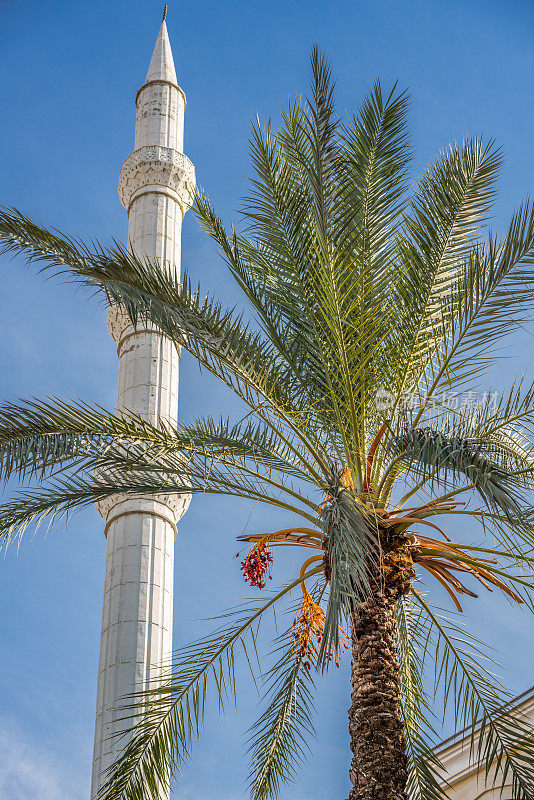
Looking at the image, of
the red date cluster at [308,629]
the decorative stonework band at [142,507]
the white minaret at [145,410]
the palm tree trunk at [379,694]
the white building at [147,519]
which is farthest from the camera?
the decorative stonework band at [142,507]

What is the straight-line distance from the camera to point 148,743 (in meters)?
7.09

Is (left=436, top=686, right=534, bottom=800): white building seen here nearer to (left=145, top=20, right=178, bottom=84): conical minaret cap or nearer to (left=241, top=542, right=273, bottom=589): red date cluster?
(left=241, top=542, right=273, bottom=589): red date cluster

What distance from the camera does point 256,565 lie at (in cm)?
740

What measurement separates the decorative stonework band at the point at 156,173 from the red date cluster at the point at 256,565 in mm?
9551

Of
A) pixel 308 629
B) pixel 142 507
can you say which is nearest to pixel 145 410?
pixel 142 507

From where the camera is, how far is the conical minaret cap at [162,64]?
57.6ft

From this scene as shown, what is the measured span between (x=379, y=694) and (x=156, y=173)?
1115 centimetres

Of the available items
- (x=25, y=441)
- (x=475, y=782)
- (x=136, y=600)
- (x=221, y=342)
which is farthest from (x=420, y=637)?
(x=136, y=600)

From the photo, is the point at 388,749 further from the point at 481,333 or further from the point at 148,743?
the point at 481,333

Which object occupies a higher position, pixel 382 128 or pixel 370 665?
pixel 382 128

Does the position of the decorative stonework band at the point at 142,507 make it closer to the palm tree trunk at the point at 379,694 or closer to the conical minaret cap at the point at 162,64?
the palm tree trunk at the point at 379,694

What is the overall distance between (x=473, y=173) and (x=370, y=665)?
4.10 meters

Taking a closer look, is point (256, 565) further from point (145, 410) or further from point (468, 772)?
point (145, 410)

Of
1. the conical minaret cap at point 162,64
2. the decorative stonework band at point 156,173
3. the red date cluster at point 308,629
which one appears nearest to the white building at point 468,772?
the red date cluster at point 308,629
